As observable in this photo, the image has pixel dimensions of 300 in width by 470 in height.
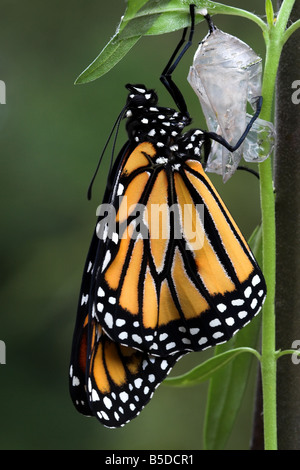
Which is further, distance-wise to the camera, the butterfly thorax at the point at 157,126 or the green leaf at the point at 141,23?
the butterfly thorax at the point at 157,126

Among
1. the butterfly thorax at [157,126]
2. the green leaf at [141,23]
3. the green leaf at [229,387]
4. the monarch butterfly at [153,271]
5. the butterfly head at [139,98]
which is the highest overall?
the green leaf at [141,23]

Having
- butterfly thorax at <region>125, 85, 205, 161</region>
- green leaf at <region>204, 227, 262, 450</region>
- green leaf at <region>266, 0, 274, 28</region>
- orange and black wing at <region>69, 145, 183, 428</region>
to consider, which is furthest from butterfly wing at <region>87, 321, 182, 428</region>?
green leaf at <region>266, 0, 274, 28</region>

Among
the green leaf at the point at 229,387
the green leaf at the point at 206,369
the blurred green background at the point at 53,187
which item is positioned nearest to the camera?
the green leaf at the point at 206,369

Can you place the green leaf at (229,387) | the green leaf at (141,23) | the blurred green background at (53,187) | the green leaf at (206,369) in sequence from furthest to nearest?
the blurred green background at (53,187)
the green leaf at (229,387)
the green leaf at (206,369)
the green leaf at (141,23)

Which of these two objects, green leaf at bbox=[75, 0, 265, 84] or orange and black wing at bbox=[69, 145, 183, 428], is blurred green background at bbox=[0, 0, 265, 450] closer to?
orange and black wing at bbox=[69, 145, 183, 428]

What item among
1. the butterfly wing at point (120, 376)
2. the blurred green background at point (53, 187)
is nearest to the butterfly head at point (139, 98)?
the butterfly wing at point (120, 376)

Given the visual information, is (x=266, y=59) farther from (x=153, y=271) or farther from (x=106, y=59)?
(x=153, y=271)

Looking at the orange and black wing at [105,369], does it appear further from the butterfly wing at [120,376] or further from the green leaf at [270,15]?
the green leaf at [270,15]
